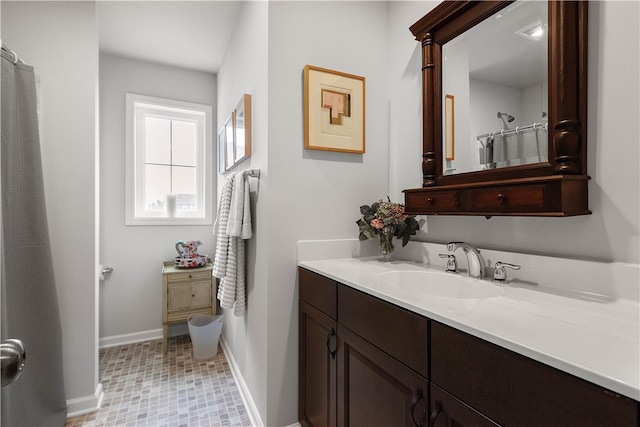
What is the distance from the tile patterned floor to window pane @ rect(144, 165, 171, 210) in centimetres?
128

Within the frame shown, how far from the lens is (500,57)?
46.9 inches

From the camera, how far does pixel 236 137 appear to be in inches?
81.9

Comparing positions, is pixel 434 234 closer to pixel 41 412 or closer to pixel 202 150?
pixel 41 412

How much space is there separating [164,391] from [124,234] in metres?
1.41

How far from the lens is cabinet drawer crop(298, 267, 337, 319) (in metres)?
1.27

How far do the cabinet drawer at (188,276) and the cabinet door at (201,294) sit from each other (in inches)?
1.7

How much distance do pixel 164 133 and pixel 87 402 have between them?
221 centimetres

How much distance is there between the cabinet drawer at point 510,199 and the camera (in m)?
0.96

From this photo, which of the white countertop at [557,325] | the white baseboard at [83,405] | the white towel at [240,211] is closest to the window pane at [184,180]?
the white towel at [240,211]

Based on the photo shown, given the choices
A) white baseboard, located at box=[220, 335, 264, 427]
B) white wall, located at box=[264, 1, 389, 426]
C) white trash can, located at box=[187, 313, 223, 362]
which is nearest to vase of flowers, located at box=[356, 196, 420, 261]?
white wall, located at box=[264, 1, 389, 426]

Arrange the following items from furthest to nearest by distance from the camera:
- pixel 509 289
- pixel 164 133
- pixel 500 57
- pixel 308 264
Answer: pixel 164 133 < pixel 308 264 < pixel 500 57 < pixel 509 289

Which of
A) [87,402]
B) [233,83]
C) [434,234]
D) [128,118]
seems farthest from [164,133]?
[434,234]

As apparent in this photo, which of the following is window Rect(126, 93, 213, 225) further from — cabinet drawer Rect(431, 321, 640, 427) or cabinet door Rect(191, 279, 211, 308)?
cabinet drawer Rect(431, 321, 640, 427)

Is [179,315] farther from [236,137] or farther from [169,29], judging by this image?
[169,29]
